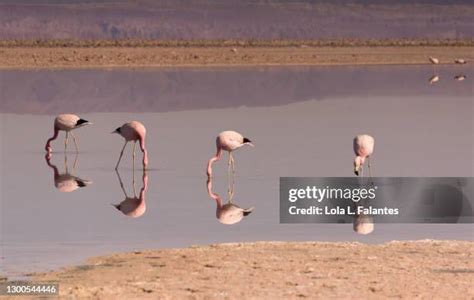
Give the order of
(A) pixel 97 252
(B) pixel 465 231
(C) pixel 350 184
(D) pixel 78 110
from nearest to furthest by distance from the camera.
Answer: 1. (A) pixel 97 252
2. (B) pixel 465 231
3. (C) pixel 350 184
4. (D) pixel 78 110

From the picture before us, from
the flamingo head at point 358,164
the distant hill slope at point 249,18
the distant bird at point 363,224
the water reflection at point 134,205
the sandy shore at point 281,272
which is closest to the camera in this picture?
the sandy shore at point 281,272

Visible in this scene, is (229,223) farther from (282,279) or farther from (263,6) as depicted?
(263,6)

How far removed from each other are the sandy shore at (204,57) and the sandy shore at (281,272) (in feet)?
154

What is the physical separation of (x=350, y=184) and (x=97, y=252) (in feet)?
16.2

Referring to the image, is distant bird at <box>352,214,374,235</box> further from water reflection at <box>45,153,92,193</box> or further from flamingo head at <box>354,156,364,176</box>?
water reflection at <box>45,153,92,193</box>

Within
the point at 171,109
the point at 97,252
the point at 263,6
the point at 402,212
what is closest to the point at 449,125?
the point at 171,109

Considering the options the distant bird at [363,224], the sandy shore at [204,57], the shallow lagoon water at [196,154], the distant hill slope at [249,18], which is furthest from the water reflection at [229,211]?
the distant hill slope at [249,18]

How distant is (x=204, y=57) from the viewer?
68.8 m

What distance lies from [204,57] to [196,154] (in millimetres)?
48035

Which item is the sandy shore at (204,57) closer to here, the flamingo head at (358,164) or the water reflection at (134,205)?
the flamingo head at (358,164)

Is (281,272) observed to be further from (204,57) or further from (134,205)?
(204,57)

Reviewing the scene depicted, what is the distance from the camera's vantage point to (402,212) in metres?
15.1

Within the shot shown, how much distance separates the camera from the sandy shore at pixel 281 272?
10.7m

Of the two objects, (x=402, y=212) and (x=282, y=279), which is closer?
(x=282, y=279)
